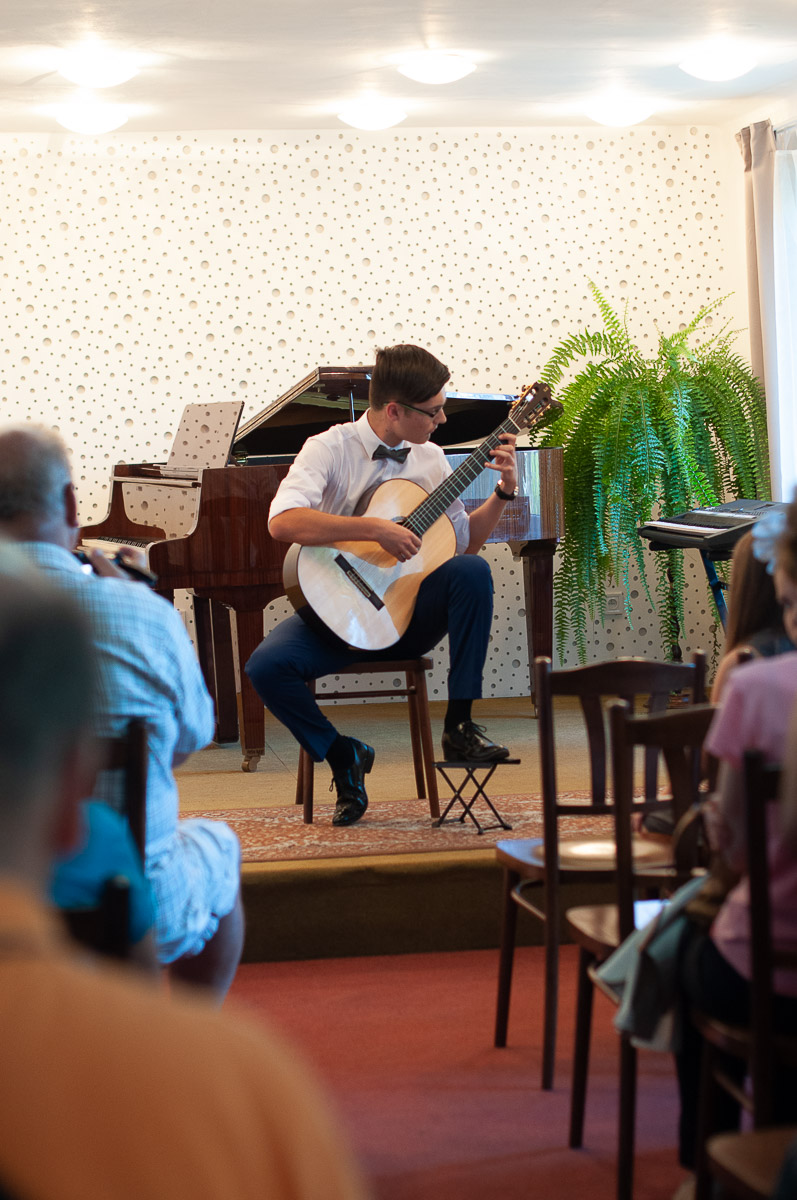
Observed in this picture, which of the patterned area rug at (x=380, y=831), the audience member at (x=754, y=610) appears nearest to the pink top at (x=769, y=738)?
the audience member at (x=754, y=610)

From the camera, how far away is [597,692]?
225 cm

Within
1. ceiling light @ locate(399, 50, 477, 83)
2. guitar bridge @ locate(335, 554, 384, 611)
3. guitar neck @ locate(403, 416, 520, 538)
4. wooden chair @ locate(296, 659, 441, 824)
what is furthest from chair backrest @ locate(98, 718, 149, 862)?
ceiling light @ locate(399, 50, 477, 83)

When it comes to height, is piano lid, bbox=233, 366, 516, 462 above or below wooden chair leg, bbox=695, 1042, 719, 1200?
above

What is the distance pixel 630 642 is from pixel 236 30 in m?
3.55

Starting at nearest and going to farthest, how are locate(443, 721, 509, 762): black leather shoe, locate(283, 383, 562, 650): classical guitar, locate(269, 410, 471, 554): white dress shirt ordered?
locate(443, 721, 509, 762): black leather shoe → locate(283, 383, 562, 650): classical guitar → locate(269, 410, 471, 554): white dress shirt

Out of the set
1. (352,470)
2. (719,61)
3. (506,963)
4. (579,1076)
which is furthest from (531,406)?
(719,61)

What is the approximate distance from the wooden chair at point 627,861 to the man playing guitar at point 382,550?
3.82ft

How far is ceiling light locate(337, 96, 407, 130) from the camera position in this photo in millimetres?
5543

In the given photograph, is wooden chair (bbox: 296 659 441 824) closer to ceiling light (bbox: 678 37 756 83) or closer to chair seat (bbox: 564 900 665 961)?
chair seat (bbox: 564 900 665 961)

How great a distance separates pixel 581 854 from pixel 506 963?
0.97 feet

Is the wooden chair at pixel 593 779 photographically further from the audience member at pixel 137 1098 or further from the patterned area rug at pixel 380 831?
the audience member at pixel 137 1098

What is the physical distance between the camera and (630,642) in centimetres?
634

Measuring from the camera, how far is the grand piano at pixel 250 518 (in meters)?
4.14

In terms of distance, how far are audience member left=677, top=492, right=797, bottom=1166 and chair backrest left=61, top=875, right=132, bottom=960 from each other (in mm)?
690
